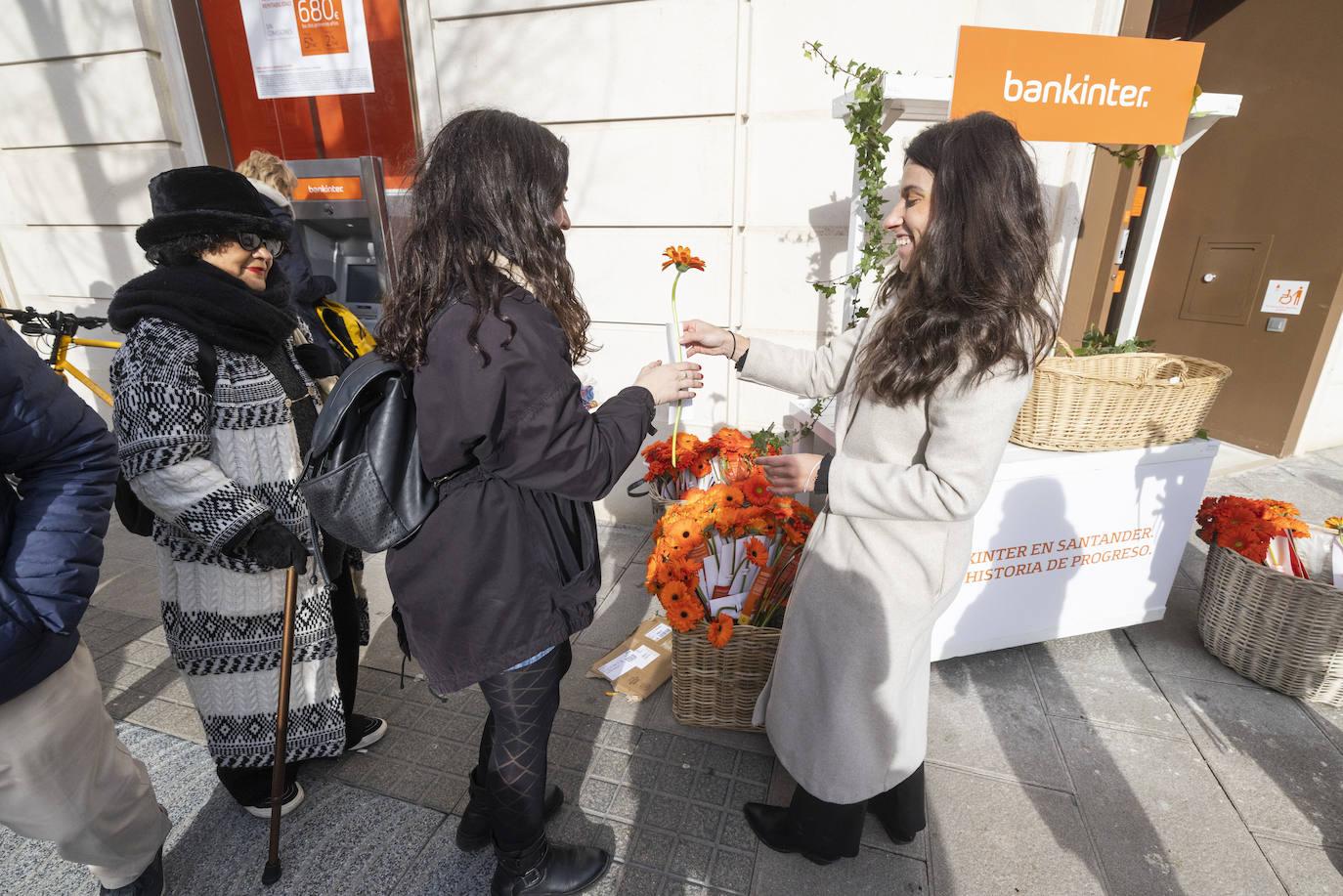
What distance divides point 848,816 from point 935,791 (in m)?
0.59

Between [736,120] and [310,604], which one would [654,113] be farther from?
[310,604]

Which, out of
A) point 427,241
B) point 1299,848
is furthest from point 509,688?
point 1299,848

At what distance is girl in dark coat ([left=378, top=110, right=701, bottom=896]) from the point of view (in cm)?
122

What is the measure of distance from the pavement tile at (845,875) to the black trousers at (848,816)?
7cm

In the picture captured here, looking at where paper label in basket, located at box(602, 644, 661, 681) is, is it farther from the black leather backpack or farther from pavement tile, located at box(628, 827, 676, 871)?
the black leather backpack

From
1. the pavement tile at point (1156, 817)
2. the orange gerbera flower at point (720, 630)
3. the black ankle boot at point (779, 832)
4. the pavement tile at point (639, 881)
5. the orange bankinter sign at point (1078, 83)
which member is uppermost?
the orange bankinter sign at point (1078, 83)

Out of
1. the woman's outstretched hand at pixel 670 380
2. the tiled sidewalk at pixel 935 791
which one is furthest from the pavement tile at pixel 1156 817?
the woman's outstretched hand at pixel 670 380

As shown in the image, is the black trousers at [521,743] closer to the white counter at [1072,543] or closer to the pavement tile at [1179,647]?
the white counter at [1072,543]

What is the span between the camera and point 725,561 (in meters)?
2.13

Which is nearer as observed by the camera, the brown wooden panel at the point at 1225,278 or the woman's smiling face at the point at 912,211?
the woman's smiling face at the point at 912,211

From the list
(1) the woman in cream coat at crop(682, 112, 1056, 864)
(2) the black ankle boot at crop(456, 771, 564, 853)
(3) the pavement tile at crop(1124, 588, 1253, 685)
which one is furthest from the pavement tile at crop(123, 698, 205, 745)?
(3) the pavement tile at crop(1124, 588, 1253, 685)

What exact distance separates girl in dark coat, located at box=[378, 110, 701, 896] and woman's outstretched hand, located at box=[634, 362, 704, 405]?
0.01 meters

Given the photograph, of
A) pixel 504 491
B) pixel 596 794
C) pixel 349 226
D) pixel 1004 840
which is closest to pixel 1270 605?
pixel 1004 840

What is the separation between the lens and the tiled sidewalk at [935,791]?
6.03 feet
